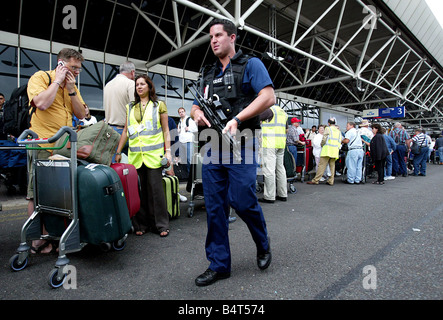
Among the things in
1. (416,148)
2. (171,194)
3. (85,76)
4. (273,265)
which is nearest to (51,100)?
(171,194)

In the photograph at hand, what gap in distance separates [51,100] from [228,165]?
5.93 ft

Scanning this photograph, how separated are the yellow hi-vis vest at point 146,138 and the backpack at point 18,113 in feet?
3.60

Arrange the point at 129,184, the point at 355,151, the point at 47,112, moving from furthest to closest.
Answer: the point at 355,151 → the point at 129,184 → the point at 47,112

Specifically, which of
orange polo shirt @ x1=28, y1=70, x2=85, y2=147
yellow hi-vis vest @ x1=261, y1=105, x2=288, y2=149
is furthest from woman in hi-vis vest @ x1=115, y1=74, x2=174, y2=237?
yellow hi-vis vest @ x1=261, y1=105, x2=288, y2=149

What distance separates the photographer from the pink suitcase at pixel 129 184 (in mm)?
2754

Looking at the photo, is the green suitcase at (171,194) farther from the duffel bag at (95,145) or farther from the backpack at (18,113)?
the backpack at (18,113)

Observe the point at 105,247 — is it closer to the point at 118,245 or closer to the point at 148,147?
the point at 118,245

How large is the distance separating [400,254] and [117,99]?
3.74 meters

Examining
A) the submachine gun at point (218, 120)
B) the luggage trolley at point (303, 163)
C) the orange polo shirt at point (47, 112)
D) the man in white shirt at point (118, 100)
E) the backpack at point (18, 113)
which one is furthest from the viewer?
the luggage trolley at point (303, 163)

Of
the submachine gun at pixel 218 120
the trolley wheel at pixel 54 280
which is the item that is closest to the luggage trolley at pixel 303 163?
the submachine gun at pixel 218 120

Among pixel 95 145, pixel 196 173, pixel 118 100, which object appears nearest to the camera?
pixel 95 145

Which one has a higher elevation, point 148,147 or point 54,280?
point 148,147

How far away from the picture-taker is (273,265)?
2.33 metres

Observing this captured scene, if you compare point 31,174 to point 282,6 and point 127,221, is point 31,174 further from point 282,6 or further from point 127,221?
point 282,6
